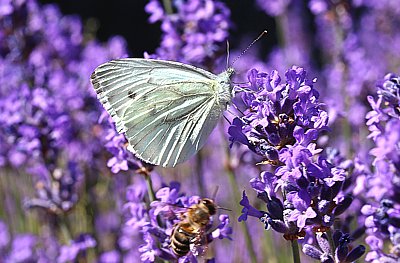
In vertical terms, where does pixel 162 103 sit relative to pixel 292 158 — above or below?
above

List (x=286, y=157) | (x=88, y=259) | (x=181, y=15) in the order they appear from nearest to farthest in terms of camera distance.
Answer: (x=286, y=157), (x=181, y=15), (x=88, y=259)

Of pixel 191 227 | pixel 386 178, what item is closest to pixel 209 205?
pixel 191 227

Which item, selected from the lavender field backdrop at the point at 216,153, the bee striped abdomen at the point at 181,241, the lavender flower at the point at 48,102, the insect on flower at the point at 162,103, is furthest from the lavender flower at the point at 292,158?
the lavender flower at the point at 48,102

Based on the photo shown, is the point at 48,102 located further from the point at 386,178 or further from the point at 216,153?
the point at 216,153

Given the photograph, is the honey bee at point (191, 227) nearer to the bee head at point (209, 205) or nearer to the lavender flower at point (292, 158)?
the bee head at point (209, 205)

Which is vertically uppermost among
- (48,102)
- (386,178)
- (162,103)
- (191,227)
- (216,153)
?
(216,153)

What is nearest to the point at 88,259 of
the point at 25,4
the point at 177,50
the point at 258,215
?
the point at 177,50

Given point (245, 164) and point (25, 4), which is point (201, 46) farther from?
point (25, 4)
